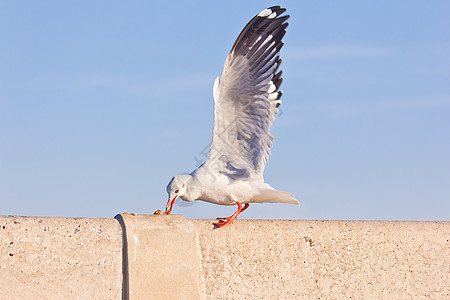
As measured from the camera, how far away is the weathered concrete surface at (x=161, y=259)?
470cm

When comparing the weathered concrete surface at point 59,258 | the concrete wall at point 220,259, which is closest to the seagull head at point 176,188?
the concrete wall at point 220,259

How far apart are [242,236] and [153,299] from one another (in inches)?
40.7

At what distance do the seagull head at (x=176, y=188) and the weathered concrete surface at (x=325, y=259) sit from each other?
485 millimetres

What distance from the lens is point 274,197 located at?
5.90 meters

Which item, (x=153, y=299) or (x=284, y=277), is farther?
(x=284, y=277)

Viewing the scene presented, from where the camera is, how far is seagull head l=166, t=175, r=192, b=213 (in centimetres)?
561

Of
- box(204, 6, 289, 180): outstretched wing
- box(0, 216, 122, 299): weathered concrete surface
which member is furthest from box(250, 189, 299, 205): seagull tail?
box(0, 216, 122, 299): weathered concrete surface

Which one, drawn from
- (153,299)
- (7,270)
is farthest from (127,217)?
(7,270)

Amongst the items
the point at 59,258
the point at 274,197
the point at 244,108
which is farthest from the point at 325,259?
the point at 59,258

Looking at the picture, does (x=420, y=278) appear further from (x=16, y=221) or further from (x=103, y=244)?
(x=16, y=221)

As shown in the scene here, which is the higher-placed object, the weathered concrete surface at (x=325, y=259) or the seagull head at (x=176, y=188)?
the seagull head at (x=176, y=188)

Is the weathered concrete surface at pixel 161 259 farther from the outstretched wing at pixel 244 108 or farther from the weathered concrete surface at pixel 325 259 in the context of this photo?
the outstretched wing at pixel 244 108

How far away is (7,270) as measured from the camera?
4.35 meters

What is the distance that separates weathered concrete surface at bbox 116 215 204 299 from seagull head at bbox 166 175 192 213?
Answer: 583 mm
